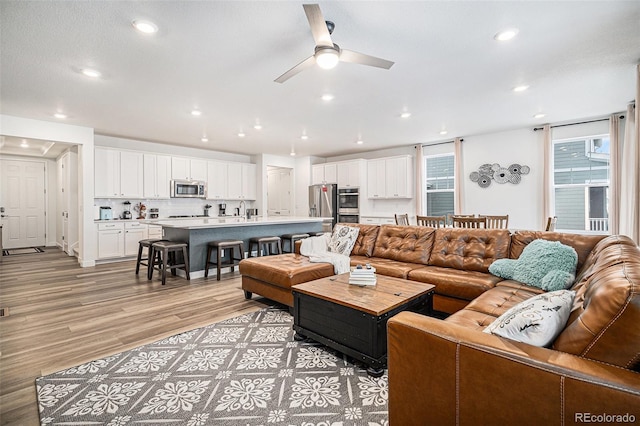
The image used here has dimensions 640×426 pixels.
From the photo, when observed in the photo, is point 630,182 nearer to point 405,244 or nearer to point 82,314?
point 405,244

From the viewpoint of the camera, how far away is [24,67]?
320 cm

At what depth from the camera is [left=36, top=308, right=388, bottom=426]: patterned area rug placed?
5.59 feet

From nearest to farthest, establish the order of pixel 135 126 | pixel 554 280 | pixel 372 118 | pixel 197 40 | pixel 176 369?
pixel 176 369 → pixel 554 280 → pixel 197 40 → pixel 372 118 → pixel 135 126

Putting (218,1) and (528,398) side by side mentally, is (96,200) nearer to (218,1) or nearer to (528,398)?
(218,1)

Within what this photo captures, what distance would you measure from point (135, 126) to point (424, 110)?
511cm

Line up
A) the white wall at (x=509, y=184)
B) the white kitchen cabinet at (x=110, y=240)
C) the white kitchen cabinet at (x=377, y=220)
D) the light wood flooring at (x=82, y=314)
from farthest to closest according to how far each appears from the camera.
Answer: the white kitchen cabinet at (x=377, y=220) → the white kitchen cabinet at (x=110, y=240) → the white wall at (x=509, y=184) → the light wood flooring at (x=82, y=314)

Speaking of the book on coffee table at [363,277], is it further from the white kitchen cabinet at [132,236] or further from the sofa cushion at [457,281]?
the white kitchen cabinet at [132,236]

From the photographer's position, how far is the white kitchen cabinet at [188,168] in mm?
7277

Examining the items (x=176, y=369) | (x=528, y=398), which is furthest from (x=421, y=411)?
(x=176, y=369)

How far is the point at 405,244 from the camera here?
3.86 metres

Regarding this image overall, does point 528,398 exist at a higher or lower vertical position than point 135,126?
lower

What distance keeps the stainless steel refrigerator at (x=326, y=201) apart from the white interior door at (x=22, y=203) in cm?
739

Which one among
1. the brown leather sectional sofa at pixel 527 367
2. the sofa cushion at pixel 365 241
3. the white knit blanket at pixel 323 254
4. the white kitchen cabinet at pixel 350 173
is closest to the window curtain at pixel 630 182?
the brown leather sectional sofa at pixel 527 367

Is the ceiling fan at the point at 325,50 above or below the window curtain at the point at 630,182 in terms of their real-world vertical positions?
above
